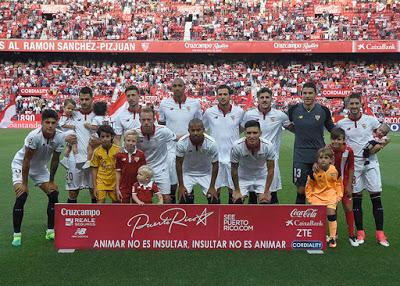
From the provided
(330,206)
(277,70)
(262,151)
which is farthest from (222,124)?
(277,70)

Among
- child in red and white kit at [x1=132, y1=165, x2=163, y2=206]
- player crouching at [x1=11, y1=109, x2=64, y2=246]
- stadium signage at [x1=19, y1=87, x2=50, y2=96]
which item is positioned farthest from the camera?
stadium signage at [x1=19, y1=87, x2=50, y2=96]

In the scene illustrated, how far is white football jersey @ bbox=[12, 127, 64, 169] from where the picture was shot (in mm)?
6348

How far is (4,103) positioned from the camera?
36.2 meters

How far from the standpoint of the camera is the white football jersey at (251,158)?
645 centimetres

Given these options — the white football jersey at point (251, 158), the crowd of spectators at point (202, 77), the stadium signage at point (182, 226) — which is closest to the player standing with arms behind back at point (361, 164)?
the stadium signage at point (182, 226)

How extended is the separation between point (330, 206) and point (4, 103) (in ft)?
112

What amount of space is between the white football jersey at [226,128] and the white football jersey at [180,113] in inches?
11.7

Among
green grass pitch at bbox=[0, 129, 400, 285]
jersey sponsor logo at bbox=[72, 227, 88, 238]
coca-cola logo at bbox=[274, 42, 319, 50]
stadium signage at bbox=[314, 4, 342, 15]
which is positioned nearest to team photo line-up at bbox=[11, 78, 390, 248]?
green grass pitch at bbox=[0, 129, 400, 285]

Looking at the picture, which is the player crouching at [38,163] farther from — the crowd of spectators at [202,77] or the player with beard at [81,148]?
the crowd of spectators at [202,77]

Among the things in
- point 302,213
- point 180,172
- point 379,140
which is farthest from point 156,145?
point 379,140

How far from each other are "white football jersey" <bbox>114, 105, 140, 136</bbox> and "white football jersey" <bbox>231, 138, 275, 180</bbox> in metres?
1.69

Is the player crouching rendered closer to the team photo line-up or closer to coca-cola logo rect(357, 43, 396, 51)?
the team photo line-up

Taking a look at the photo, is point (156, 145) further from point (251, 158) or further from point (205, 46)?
point (205, 46)

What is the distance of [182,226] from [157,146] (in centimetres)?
142
